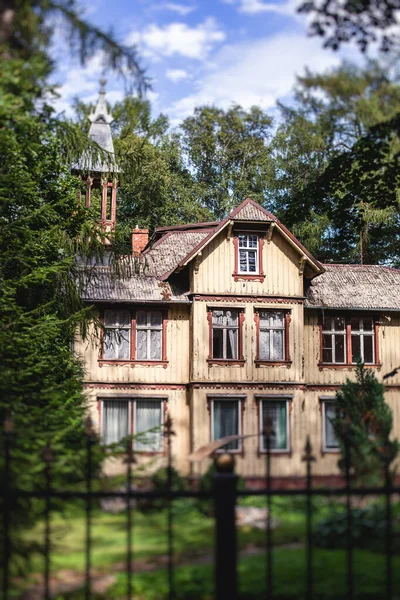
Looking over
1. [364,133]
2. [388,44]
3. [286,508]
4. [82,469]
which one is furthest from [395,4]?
[82,469]

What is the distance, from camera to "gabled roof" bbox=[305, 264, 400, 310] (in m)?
25.5

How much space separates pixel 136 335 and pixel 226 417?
152 inches

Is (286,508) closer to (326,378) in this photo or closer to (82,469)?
(82,469)

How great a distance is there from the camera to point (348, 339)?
25875 mm

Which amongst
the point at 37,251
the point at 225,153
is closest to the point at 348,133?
the point at 37,251

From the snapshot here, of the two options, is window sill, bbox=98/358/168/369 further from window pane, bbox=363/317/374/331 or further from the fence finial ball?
the fence finial ball

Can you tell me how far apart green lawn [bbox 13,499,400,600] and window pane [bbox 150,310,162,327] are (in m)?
18.5

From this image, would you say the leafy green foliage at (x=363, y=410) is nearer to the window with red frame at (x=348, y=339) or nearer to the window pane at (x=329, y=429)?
the window pane at (x=329, y=429)

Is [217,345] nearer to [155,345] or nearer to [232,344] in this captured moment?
[232,344]

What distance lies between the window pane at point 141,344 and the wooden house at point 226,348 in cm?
3

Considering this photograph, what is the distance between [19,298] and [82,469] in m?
13.1

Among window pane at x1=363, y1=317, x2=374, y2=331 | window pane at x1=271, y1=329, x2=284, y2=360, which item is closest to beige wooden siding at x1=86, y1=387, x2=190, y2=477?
window pane at x1=271, y1=329, x2=284, y2=360

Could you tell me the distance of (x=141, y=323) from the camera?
2470cm

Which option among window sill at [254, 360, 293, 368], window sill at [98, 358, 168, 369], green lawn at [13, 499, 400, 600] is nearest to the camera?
green lawn at [13, 499, 400, 600]
